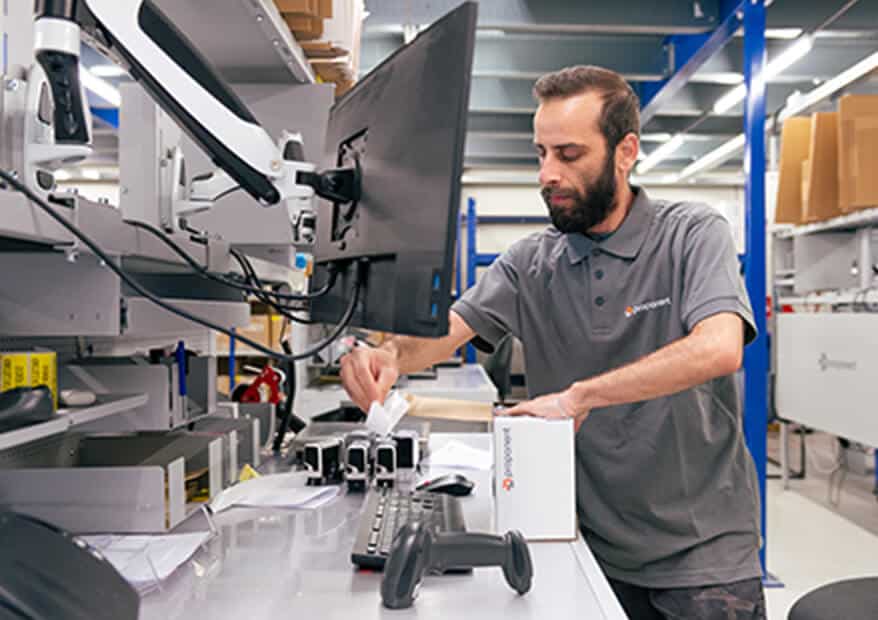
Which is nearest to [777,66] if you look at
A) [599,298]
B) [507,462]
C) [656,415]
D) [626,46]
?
[626,46]

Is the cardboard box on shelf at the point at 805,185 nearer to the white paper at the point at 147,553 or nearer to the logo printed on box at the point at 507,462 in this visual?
the logo printed on box at the point at 507,462

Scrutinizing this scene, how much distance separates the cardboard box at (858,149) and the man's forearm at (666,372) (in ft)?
9.02

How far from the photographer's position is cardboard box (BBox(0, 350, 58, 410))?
814 millimetres

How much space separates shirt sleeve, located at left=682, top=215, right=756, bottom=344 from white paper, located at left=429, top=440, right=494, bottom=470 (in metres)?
0.50

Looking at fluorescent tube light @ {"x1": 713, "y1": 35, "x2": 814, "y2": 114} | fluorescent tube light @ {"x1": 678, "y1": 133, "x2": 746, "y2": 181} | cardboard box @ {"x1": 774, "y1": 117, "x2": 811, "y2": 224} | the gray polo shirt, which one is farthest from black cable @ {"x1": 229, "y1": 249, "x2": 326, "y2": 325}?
fluorescent tube light @ {"x1": 678, "y1": 133, "x2": 746, "y2": 181}

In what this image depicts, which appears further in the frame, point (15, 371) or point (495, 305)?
point (495, 305)

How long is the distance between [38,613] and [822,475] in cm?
519

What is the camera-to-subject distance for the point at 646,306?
134 cm

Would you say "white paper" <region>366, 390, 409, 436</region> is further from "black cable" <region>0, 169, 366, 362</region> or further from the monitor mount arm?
the monitor mount arm

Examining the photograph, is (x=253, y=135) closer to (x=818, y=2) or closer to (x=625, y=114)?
(x=625, y=114)

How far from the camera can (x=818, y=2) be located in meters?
3.34

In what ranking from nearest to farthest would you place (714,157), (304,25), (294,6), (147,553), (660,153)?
(147,553) → (294,6) → (304,25) → (660,153) → (714,157)

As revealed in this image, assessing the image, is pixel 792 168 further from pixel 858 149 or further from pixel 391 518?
pixel 391 518

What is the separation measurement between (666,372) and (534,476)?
0.28 m
